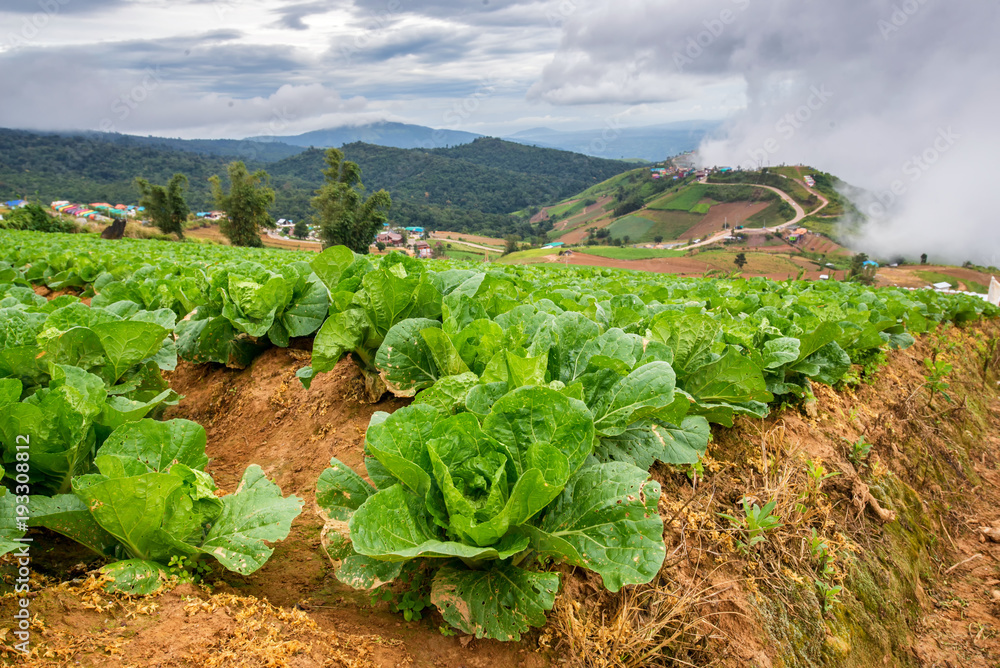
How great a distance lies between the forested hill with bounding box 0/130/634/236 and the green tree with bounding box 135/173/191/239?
6234 cm

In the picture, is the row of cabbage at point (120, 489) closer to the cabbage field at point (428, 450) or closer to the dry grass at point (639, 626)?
the cabbage field at point (428, 450)

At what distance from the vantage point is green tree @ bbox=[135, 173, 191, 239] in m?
57.1

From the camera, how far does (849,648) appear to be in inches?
110

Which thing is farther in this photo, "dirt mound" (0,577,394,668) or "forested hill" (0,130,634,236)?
"forested hill" (0,130,634,236)

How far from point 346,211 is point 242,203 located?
1313 cm

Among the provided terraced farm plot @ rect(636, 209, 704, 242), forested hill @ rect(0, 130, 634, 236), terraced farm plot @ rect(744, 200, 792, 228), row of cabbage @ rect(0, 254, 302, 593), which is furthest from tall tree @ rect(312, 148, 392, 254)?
terraced farm plot @ rect(744, 200, 792, 228)

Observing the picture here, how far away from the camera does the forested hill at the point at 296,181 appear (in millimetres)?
134000

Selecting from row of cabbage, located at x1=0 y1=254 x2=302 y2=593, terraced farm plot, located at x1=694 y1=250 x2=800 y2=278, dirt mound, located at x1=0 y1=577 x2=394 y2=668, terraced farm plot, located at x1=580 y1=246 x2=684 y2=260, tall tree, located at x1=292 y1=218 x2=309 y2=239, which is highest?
row of cabbage, located at x1=0 y1=254 x2=302 y2=593

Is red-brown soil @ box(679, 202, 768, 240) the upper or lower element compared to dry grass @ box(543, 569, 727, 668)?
upper

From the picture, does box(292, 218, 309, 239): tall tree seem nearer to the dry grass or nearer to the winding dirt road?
the winding dirt road

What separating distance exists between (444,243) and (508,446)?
345ft

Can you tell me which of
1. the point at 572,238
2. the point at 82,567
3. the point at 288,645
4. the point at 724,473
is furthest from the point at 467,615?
the point at 572,238

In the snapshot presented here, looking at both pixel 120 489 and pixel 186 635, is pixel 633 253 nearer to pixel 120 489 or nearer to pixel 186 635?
pixel 120 489

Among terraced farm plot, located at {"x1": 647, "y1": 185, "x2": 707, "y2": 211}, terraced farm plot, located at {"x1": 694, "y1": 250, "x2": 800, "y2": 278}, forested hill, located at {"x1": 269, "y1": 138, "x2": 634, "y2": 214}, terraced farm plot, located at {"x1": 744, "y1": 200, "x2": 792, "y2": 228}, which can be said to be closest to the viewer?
terraced farm plot, located at {"x1": 694, "y1": 250, "x2": 800, "y2": 278}
